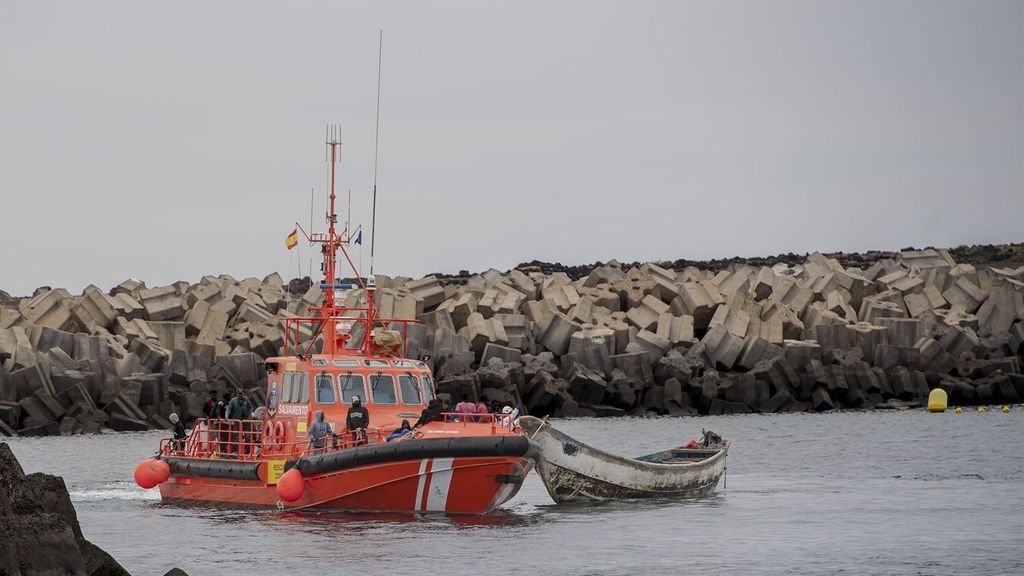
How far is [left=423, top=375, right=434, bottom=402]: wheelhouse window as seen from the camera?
23.1m

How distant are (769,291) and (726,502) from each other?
99.5 ft

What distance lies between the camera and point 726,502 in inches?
1011

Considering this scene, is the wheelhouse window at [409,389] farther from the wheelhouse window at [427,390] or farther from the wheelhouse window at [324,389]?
the wheelhouse window at [324,389]

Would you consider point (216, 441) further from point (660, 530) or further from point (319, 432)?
point (660, 530)

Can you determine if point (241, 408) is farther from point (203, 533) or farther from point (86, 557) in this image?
point (86, 557)

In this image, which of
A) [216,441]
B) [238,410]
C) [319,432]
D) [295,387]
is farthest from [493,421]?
[238,410]

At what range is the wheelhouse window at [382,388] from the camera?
74.7 ft

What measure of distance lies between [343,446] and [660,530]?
450 centimetres

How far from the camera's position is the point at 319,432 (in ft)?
71.5

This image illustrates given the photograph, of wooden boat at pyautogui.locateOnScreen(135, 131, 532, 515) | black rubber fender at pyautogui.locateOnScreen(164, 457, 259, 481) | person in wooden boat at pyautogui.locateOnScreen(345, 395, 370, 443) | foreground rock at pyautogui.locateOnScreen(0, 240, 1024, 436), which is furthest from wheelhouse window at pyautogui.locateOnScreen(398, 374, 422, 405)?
foreground rock at pyautogui.locateOnScreen(0, 240, 1024, 436)

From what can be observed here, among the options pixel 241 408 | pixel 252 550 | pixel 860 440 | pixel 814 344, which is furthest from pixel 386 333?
pixel 814 344

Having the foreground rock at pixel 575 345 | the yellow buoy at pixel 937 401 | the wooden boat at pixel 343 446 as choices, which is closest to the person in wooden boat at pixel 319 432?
the wooden boat at pixel 343 446

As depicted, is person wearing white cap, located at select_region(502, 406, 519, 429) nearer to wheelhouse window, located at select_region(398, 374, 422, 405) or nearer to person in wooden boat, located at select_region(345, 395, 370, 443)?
wheelhouse window, located at select_region(398, 374, 422, 405)

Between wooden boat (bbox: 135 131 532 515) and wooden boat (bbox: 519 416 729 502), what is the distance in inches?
47.7
